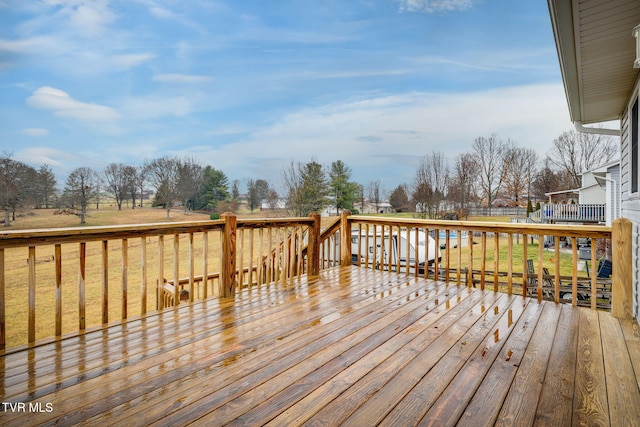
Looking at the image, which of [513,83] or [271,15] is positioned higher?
[271,15]

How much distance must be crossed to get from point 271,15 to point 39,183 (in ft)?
28.9

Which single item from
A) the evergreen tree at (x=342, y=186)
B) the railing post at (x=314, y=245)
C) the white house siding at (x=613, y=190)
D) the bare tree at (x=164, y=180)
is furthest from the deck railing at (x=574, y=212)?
the bare tree at (x=164, y=180)

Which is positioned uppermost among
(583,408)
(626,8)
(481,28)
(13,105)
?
(481,28)

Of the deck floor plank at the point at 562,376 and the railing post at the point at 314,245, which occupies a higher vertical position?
the railing post at the point at 314,245

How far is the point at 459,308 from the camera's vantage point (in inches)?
121

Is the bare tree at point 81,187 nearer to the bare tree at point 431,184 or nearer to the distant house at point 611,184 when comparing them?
the bare tree at point 431,184

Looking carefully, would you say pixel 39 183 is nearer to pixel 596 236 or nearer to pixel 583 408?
pixel 583 408

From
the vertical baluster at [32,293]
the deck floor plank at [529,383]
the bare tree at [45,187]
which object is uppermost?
the bare tree at [45,187]

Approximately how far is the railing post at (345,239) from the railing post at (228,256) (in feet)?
6.03

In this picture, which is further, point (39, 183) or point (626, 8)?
point (39, 183)

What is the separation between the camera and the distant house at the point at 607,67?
2.07 meters

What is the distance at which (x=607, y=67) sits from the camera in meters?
2.90

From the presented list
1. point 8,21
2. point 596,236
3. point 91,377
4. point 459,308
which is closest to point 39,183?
point 8,21

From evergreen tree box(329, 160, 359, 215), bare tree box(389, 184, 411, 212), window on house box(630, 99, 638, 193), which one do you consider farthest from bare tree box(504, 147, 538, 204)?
window on house box(630, 99, 638, 193)
